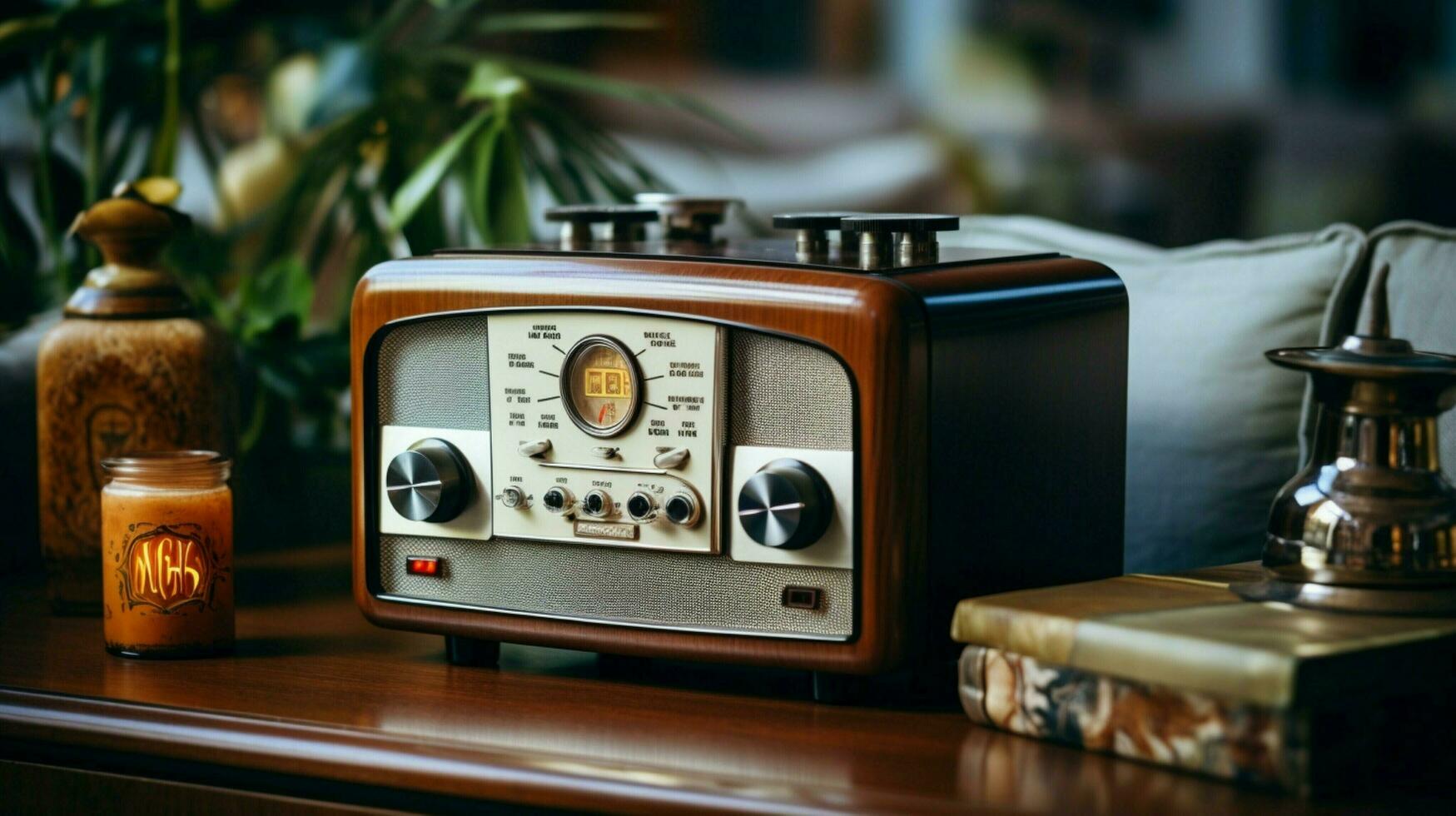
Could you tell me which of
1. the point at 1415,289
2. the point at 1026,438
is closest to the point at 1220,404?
the point at 1415,289

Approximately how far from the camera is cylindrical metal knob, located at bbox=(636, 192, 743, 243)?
1.04 m

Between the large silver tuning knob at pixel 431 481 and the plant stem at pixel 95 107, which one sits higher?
the plant stem at pixel 95 107

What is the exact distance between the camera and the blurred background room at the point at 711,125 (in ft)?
4.30

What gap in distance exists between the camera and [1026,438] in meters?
0.87

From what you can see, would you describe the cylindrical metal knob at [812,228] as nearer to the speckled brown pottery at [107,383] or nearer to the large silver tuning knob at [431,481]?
the large silver tuning knob at [431,481]

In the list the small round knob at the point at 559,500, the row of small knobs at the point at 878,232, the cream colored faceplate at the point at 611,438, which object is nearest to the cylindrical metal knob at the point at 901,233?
the row of small knobs at the point at 878,232

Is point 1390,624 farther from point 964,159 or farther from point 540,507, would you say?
point 964,159

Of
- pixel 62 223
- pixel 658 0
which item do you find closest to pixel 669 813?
pixel 62 223

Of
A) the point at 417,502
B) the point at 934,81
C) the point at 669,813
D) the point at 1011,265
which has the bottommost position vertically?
the point at 669,813

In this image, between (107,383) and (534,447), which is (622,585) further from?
(107,383)

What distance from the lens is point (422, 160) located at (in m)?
1.50

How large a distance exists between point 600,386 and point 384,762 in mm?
228

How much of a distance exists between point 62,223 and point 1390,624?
1.19m

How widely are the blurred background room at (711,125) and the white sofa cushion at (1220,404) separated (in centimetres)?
26
